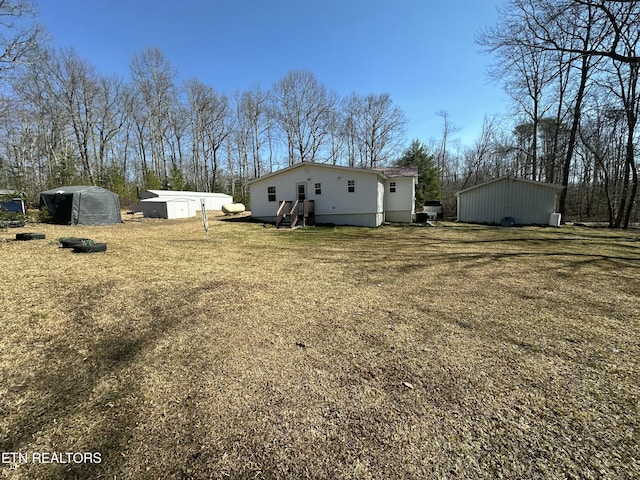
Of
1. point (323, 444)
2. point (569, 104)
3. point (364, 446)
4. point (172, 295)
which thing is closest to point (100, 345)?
point (172, 295)

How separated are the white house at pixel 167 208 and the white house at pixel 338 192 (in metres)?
5.95

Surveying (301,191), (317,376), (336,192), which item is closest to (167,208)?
(301,191)

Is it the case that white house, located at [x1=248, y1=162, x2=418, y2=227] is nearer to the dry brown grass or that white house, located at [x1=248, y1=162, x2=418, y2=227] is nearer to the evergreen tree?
the evergreen tree

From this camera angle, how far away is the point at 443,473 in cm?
163

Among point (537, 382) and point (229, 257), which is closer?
point (537, 382)

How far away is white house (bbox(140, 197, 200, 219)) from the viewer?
61.8 ft

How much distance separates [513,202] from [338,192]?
11.4 m

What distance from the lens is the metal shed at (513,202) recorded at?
54.3 ft

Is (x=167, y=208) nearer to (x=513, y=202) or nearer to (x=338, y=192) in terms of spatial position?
(x=338, y=192)

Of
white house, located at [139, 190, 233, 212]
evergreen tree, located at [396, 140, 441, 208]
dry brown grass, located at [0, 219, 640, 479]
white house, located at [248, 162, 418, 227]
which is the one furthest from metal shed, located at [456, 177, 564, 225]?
white house, located at [139, 190, 233, 212]

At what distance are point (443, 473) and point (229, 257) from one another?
685 centimetres

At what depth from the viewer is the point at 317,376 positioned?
2566 millimetres

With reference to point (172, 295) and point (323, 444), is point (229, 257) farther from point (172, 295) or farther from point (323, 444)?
point (323, 444)

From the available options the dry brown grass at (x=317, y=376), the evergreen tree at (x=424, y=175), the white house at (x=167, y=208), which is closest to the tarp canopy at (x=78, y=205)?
the white house at (x=167, y=208)
